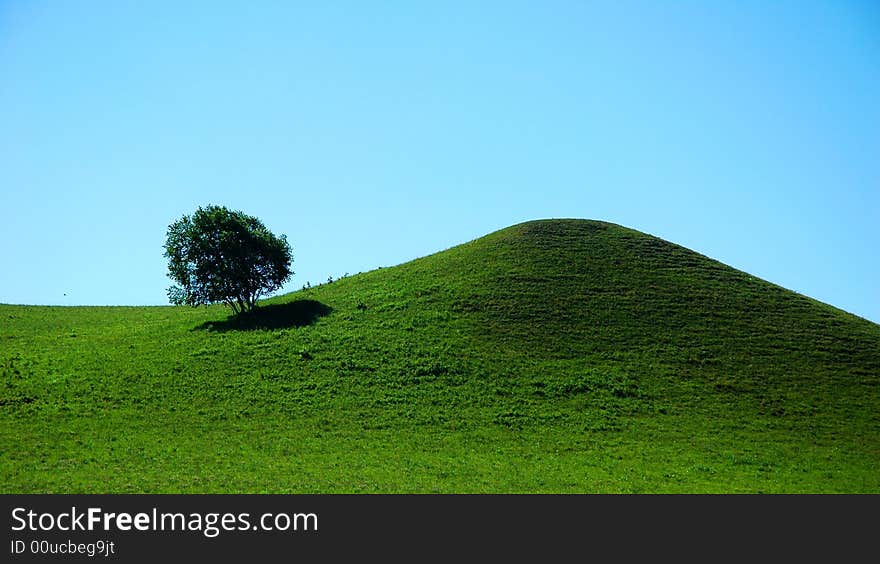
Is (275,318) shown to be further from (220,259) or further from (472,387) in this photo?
(472,387)

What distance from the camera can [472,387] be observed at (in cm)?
4956

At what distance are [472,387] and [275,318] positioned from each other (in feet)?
69.1

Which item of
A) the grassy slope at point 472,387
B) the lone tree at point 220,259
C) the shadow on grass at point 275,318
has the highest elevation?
the lone tree at point 220,259

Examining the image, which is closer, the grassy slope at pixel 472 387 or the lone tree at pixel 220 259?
the grassy slope at pixel 472 387

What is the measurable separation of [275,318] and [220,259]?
22.1ft

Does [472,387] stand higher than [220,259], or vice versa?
[220,259]

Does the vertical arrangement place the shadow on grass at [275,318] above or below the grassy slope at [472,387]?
above

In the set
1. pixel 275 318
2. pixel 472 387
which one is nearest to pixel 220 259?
pixel 275 318

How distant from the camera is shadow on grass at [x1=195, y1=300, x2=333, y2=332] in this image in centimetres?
6116

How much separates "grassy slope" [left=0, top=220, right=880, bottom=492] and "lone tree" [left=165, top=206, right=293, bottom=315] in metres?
2.57

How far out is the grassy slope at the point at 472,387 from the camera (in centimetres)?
3688

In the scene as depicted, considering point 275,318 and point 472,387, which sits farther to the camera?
point 275,318

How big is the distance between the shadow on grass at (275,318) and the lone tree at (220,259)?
1.64m
